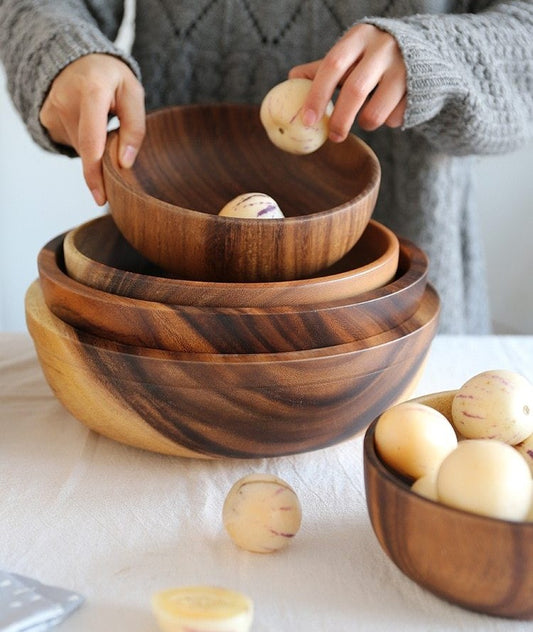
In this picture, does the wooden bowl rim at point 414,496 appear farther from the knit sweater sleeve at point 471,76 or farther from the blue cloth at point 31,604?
the knit sweater sleeve at point 471,76

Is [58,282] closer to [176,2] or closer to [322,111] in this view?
[322,111]

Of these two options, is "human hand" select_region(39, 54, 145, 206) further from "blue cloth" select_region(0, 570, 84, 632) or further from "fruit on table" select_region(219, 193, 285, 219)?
"blue cloth" select_region(0, 570, 84, 632)

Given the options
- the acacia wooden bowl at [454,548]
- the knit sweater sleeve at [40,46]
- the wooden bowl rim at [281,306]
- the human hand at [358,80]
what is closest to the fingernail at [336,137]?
the human hand at [358,80]

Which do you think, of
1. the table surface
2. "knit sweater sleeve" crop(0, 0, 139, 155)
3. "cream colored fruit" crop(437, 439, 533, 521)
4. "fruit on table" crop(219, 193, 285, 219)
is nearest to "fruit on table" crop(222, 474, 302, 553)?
the table surface

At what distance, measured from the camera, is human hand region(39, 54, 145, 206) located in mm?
738

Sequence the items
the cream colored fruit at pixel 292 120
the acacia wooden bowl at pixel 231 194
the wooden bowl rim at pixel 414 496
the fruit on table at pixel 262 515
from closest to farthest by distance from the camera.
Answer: the wooden bowl rim at pixel 414 496 → the fruit on table at pixel 262 515 → the acacia wooden bowl at pixel 231 194 → the cream colored fruit at pixel 292 120

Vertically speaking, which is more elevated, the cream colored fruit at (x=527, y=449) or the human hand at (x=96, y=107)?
the human hand at (x=96, y=107)

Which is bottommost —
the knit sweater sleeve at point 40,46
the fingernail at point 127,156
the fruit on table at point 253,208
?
the fruit on table at point 253,208

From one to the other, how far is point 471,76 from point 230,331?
42 centimetres

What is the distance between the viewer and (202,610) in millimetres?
417

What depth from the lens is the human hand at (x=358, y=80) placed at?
2.27ft

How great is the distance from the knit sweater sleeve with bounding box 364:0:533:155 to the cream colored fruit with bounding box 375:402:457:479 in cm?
35

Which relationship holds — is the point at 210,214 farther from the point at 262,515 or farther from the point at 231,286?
the point at 262,515

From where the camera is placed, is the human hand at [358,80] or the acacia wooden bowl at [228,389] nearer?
the acacia wooden bowl at [228,389]
